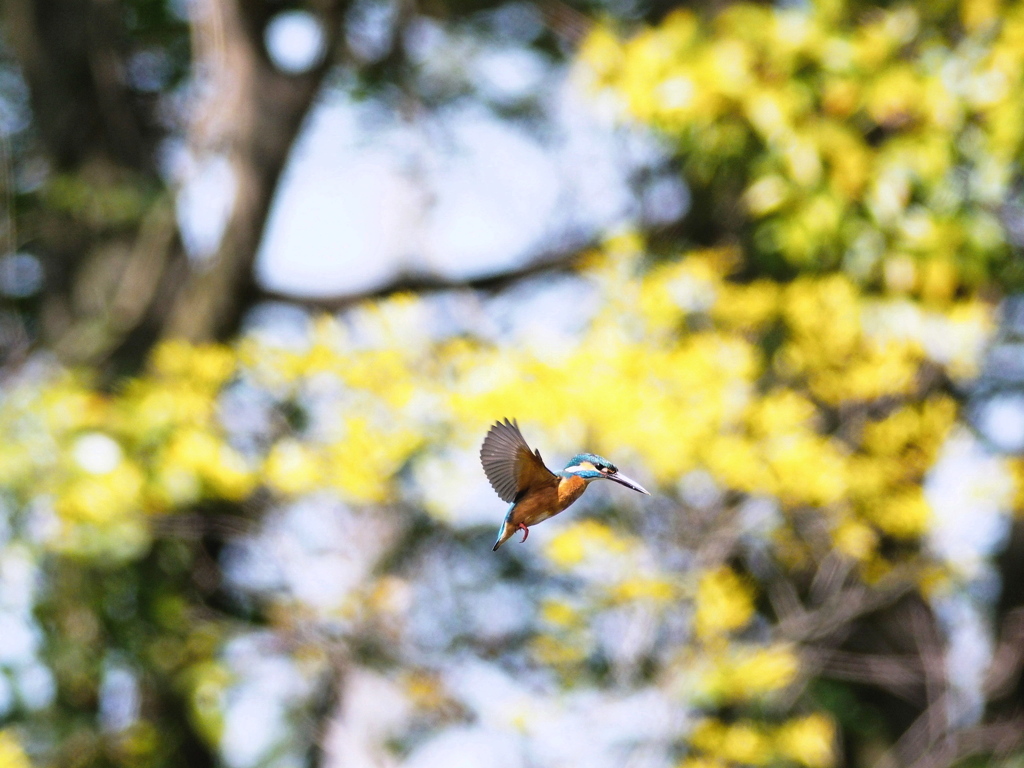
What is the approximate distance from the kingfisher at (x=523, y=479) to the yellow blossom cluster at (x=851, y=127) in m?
2.59

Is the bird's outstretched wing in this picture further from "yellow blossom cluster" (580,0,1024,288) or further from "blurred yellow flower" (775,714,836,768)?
"blurred yellow flower" (775,714,836,768)

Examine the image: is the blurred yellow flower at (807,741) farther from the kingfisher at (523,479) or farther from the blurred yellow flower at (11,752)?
the kingfisher at (523,479)

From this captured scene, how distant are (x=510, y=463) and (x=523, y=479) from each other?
0.01 m

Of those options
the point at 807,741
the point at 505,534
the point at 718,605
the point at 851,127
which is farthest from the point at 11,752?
the point at 505,534

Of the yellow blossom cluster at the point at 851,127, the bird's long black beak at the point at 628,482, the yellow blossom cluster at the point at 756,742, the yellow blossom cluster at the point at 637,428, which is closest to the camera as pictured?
the bird's long black beak at the point at 628,482

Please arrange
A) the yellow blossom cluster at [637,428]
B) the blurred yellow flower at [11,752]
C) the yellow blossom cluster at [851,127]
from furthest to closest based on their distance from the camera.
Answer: the blurred yellow flower at [11,752] → the yellow blossom cluster at [637,428] → the yellow blossom cluster at [851,127]

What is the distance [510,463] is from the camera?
1.81 feet

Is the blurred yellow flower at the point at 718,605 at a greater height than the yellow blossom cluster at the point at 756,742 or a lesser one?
greater

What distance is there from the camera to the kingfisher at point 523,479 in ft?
1.78

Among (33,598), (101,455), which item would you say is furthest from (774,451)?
(33,598)

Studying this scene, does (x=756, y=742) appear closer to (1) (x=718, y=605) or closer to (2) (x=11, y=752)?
(1) (x=718, y=605)

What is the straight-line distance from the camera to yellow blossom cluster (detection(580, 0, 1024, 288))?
305 cm

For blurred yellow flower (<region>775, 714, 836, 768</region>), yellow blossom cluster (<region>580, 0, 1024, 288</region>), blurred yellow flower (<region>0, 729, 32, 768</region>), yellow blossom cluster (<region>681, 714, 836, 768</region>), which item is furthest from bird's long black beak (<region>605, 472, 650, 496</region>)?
blurred yellow flower (<region>0, 729, 32, 768</region>)

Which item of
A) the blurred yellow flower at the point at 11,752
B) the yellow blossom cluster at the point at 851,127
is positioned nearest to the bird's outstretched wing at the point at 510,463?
the yellow blossom cluster at the point at 851,127
